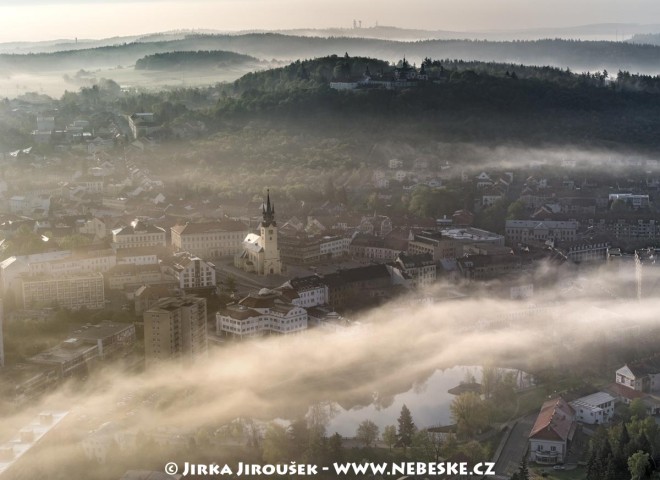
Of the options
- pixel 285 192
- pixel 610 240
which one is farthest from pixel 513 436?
pixel 285 192

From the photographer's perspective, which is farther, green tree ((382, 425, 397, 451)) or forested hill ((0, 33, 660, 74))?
forested hill ((0, 33, 660, 74))

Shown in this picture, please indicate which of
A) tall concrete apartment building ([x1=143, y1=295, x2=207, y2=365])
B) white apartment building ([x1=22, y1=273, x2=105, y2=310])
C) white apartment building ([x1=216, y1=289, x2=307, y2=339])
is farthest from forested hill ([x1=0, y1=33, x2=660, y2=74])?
tall concrete apartment building ([x1=143, y1=295, x2=207, y2=365])

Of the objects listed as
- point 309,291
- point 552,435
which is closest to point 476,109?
point 309,291

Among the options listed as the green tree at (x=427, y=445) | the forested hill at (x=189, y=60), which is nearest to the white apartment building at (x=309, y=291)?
the green tree at (x=427, y=445)

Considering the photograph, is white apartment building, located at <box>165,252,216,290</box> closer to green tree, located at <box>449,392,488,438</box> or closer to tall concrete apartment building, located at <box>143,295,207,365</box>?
tall concrete apartment building, located at <box>143,295,207,365</box>

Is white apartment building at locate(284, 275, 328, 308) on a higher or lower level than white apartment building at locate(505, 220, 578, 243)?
higher
